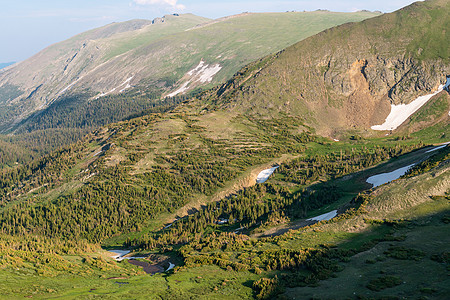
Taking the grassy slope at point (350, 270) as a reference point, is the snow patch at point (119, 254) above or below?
below

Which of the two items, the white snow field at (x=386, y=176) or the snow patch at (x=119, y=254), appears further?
the white snow field at (x=386, y=176)

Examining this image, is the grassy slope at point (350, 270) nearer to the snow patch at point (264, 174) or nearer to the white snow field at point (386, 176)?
the white snow field at point (386, 176)

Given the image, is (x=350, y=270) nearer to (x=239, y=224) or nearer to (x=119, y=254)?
(x=239, y=224)

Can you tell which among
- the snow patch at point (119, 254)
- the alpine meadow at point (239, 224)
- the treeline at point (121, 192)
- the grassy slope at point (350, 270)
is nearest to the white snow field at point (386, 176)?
the alpine meadow at point (239, 224)

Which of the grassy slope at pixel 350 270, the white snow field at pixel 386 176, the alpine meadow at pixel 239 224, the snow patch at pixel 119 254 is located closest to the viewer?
the grassy slope at pixel 350 270

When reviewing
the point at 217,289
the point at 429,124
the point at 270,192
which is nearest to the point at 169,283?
the point at 217,289

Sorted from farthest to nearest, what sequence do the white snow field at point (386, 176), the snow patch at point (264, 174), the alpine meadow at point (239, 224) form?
the snow patch at point (264, 174), the white snow field at point (386, 176), the alpine meadow at point (239, 224)

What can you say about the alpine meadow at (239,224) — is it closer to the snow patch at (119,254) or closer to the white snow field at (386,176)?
the snow patch at (119,254)

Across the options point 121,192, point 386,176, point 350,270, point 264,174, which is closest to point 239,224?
point 264,174

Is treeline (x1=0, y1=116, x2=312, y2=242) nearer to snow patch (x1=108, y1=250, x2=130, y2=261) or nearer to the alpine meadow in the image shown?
the alpine meadow

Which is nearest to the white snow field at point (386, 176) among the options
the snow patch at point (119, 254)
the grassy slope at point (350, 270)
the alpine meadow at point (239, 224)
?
the alpine meadow at point (239, 224)

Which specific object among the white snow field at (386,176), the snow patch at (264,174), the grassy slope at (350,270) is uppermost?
the grassy slope at (350,270)
